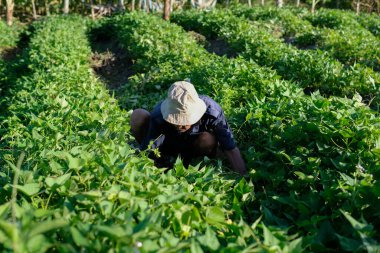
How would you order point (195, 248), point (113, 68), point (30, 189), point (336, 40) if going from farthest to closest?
point (113, 68) → point (336, 40) → point (30, 189) → point (195, 248)

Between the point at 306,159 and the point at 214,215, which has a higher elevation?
the point at 214,215

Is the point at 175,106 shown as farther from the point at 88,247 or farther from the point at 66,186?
the point at 88,247

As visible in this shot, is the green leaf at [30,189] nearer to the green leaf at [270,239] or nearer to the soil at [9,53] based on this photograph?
the green leaf at [270,239]

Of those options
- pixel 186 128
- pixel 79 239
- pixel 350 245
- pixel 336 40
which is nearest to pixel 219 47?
pixel 336 40

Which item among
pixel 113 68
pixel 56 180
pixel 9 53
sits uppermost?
pixel 56 180

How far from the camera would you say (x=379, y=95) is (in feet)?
17.0

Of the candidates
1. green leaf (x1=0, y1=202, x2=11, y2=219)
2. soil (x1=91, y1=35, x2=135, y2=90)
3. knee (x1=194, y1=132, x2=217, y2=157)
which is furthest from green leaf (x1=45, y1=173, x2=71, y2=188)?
soil (x1=91, y1=35, x2=135, y2=90)

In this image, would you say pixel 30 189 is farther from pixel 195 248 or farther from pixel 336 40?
pixel 336 40

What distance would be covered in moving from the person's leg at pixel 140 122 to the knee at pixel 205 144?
20.7 inches

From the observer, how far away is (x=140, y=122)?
393 centimetres

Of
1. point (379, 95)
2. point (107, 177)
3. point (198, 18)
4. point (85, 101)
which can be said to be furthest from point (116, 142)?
point (198, 18)

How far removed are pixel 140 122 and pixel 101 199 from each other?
199cm

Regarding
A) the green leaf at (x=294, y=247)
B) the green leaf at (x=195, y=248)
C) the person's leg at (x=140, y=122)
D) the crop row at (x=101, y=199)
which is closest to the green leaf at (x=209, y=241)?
the crop row at (x=101, y=199)

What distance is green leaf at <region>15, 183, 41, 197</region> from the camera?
208 centimetres
